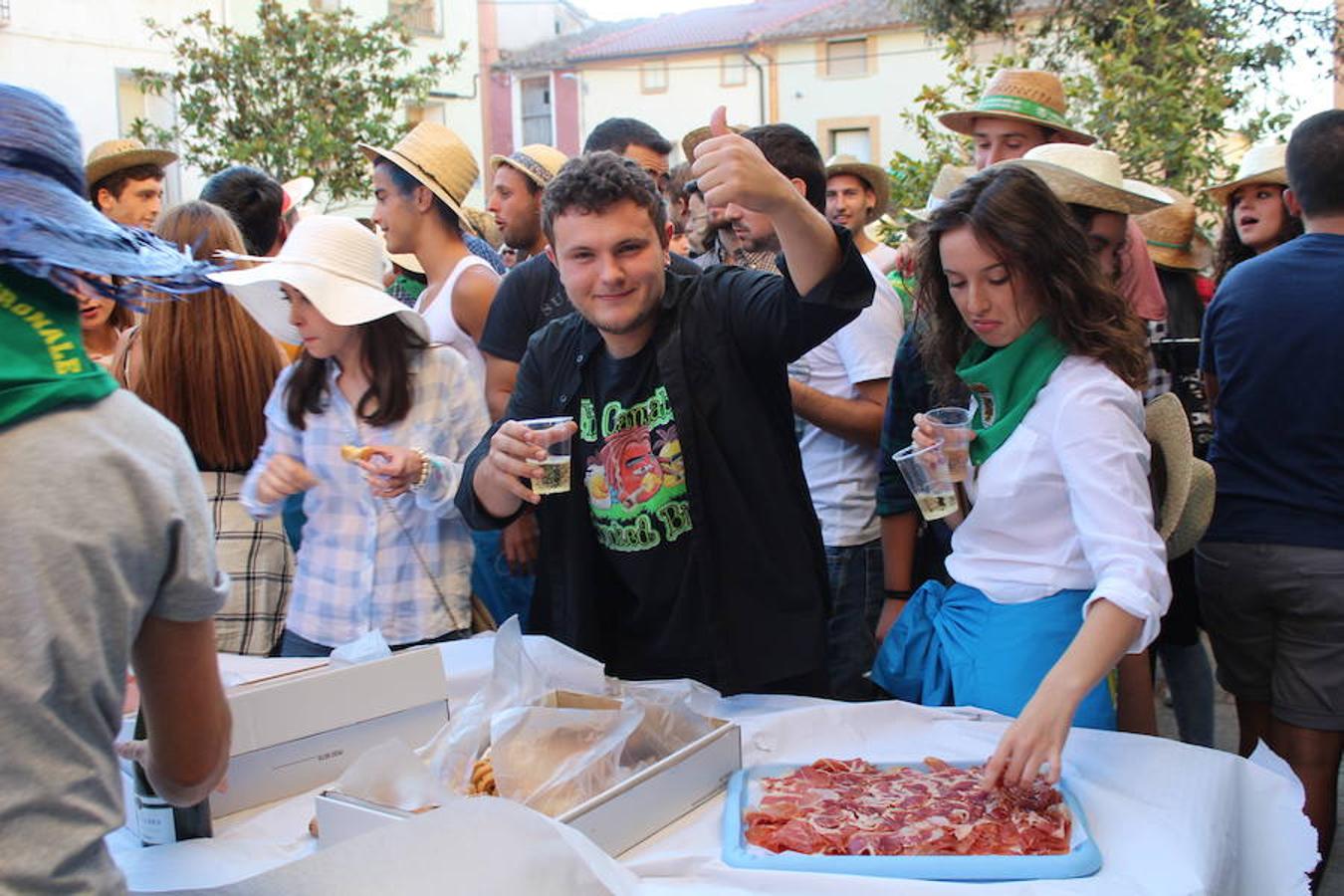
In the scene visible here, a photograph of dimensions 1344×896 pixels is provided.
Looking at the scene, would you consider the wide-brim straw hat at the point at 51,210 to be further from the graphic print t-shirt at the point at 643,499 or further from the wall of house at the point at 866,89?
the wall of house at the point at 866,89

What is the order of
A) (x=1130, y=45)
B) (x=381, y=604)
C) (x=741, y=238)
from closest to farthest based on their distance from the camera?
(x=381, y=604), (x=741, y=238), (x=1130, y=45)

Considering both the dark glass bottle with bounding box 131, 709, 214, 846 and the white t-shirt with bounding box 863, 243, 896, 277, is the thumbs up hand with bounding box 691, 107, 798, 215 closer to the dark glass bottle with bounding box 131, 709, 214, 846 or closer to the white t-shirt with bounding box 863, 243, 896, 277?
the dark glass bottle with bounding box 131, 709, 214, 846

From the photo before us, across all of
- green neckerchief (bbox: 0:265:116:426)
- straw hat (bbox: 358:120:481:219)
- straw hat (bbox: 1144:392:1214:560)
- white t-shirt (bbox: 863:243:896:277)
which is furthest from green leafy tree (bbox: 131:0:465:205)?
green neckerchief (bbox: 0:265:116:426)

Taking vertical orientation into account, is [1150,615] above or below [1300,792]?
above

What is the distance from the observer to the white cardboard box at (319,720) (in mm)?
1922

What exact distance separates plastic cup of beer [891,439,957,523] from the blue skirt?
19cm

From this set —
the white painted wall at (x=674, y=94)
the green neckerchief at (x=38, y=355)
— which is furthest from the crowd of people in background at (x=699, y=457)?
the white painted wall at (x=674, y=94)

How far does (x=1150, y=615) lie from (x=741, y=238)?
1.95m

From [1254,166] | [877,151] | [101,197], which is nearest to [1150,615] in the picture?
[1254,166]

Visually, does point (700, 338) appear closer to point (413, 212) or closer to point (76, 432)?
point (76, 432)

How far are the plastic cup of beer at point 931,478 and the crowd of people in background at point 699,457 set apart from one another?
0.01 meters

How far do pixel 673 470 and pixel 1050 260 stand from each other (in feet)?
2.59

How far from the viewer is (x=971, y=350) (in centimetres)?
241

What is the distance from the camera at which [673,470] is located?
7.64ft
